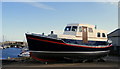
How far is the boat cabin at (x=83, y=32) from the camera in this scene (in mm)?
18797

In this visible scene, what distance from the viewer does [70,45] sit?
17125mm

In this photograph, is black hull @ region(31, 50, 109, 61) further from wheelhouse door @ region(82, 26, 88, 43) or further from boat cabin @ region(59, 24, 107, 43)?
boat cabin @ region(59, 24, 107, 43)

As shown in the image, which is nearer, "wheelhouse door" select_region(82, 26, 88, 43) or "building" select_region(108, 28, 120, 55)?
"wheelhouse door" select_region(82, 26, 88, 43)

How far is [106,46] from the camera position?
20.9 metres

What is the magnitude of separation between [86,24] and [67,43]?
4454 millimetres

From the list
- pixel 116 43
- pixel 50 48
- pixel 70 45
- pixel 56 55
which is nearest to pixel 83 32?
pixel 70 45

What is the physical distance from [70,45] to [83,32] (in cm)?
312

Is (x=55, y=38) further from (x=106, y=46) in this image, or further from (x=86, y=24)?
(x=106, y=46)

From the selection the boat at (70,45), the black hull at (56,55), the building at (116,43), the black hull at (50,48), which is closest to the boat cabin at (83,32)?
the boat at (70,45)

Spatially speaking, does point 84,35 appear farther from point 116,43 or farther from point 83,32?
point 116,43

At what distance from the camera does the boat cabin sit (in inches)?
740

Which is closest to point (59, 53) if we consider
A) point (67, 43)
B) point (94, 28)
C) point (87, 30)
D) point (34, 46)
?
point (67, 43)

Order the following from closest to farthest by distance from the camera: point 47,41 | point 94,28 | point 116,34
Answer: point 47,41
point 94,28
point 116,34

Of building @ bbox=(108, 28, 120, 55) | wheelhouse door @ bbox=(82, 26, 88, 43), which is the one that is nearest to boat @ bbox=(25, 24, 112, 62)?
wheelhouse door @ bbox=(82, 26, 88, 43)
